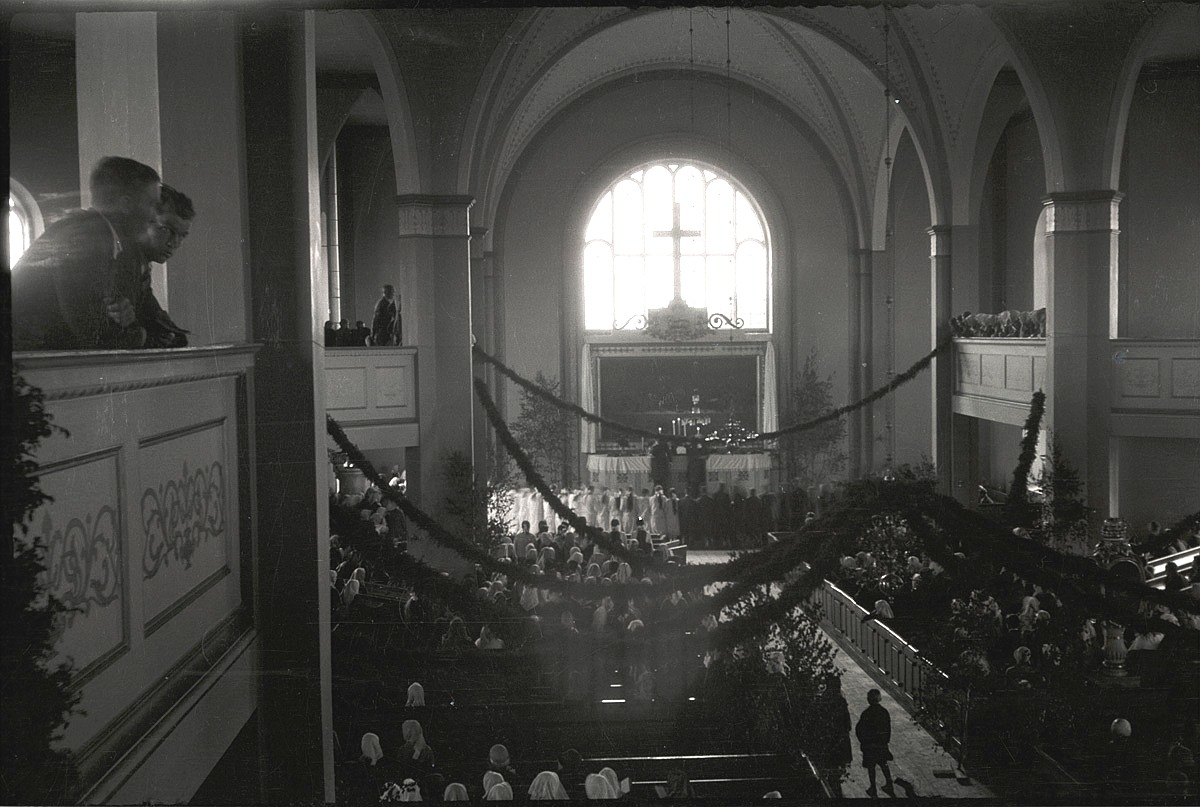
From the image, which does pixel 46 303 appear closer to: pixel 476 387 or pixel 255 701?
pixel 255 701

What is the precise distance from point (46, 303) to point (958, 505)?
404cm

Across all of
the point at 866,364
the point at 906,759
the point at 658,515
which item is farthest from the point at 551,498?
the point at 866,364

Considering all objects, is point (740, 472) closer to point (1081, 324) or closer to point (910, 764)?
point (910, 764)

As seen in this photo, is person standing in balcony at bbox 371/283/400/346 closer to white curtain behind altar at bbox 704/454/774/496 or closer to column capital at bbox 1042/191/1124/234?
white curtain behind altar at bbox 704/454/774/496

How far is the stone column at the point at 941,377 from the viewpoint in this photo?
5309 mm

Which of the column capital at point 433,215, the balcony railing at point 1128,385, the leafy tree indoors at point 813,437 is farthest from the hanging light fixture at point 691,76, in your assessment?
the balcony railing at point 1128,385

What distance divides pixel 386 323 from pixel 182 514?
4.82 meters

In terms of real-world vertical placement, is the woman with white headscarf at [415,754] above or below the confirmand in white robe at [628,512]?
below

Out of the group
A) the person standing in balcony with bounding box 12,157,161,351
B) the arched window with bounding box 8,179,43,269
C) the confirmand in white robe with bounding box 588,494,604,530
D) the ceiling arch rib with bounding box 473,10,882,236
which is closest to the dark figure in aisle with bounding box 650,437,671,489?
the confirmand in white robe with bounding box 588,494,604,530

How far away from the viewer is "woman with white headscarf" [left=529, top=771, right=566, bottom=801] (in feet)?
12.8

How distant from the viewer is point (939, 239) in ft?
31.8

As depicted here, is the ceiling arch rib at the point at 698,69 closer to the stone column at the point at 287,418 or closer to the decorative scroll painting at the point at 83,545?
the stone column at the point at 287,418

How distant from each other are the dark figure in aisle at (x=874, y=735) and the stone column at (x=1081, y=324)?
1631 millimetres

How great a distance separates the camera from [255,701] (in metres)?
3.80
